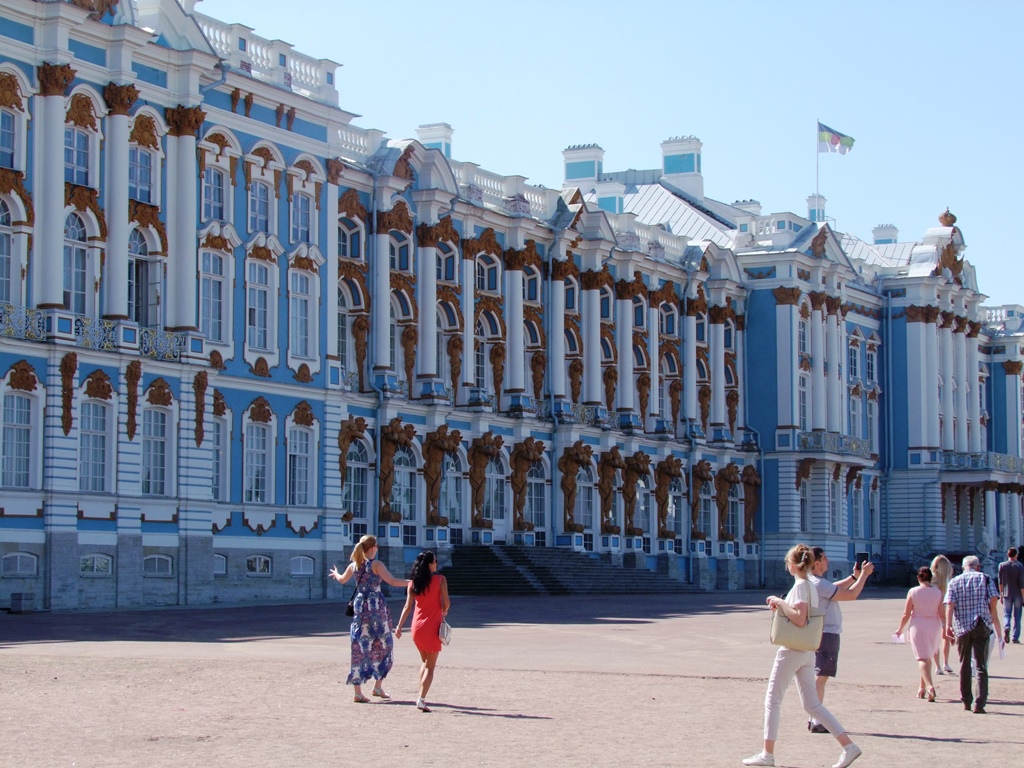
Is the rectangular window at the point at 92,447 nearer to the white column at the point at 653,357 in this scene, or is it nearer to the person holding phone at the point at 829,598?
the person holding phone at the point at 829,598

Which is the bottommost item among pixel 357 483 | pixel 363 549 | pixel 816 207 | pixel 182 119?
pixel 363 549

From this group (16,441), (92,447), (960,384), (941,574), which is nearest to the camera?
(941,574)

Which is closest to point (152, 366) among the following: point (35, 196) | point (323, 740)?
point (35, 196)

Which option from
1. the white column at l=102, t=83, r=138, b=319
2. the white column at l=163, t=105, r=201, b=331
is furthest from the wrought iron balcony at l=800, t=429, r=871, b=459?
the white column at l=102, t=83, r=138, b=319

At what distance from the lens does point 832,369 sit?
73.6m

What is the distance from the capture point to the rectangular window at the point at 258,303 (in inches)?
1731

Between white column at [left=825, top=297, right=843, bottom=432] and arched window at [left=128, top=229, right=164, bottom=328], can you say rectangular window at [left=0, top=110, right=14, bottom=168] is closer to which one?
arched window at [left=128, top=229, right=164, bottom=328]

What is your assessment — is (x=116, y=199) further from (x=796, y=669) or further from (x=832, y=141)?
(x=832, y=141)

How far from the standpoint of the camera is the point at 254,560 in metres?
43.2

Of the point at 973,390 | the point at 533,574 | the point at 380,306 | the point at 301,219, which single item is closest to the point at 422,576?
the point at 301,219

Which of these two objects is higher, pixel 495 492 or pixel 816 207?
pixel 816 207

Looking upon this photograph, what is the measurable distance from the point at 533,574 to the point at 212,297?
13.9m

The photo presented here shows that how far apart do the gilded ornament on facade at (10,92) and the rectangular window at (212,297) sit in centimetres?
670

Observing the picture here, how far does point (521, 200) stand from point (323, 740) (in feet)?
139
